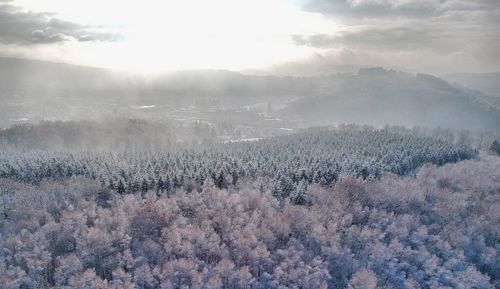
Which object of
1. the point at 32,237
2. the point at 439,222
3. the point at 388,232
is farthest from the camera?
the point at 439,222

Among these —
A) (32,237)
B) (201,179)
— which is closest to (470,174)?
(201,179)

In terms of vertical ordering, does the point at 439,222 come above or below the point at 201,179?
below

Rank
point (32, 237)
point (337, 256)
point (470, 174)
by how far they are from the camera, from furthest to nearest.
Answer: point (470, 174), point (337, 256), point (32, 237)

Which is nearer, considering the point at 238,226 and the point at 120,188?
the point at 238,226

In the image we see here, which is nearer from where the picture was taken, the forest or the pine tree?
the forest

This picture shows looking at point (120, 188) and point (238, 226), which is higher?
point (120, 188)

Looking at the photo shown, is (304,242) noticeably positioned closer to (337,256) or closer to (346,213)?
(337,256)

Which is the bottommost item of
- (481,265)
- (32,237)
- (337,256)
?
(481,265)

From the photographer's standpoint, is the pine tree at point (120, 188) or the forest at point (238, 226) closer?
the forest at point (238, 226)
